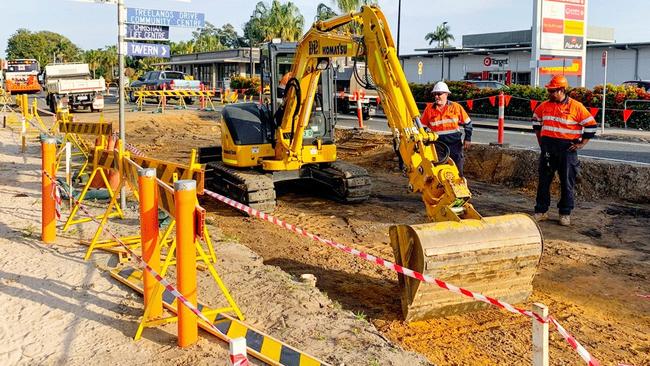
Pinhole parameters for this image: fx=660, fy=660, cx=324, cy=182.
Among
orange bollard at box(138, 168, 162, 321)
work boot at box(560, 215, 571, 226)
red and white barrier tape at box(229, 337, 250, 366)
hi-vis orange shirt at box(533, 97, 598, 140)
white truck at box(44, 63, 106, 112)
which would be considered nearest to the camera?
red and white barrier tape at box(229, 337, 250, 366)

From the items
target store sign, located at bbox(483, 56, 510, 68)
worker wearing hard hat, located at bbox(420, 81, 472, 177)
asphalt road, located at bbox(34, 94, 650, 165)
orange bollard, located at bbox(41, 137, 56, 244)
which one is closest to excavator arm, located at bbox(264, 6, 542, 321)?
worker wearing hard hat, located at bbox(420, 81, 472, 177)

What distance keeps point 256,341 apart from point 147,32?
556 centimetres

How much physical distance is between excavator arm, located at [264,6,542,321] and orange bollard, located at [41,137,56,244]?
152 inches

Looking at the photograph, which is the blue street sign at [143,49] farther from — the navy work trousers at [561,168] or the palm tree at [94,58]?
the palm tree at [94,58]

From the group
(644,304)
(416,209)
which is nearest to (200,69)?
(416,209)

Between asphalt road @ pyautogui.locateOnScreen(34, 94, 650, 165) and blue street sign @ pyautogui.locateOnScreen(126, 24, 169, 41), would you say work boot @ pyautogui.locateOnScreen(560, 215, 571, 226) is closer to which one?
asphalt road @ pyautogui.locateOnScreen(34, 94, 650, 165)

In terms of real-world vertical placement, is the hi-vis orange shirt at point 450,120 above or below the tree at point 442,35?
below

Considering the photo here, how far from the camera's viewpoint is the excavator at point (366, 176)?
5652 mm

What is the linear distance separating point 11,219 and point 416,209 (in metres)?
5.91

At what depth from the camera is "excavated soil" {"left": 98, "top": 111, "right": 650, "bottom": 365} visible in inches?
207

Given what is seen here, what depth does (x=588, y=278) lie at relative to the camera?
22.9 ft

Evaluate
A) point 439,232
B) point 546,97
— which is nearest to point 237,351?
point 439,232

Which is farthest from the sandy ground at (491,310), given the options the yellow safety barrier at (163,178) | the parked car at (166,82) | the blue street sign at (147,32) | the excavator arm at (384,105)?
the parked car at (166,82)

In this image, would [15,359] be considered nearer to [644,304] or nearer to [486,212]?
[644,304]
